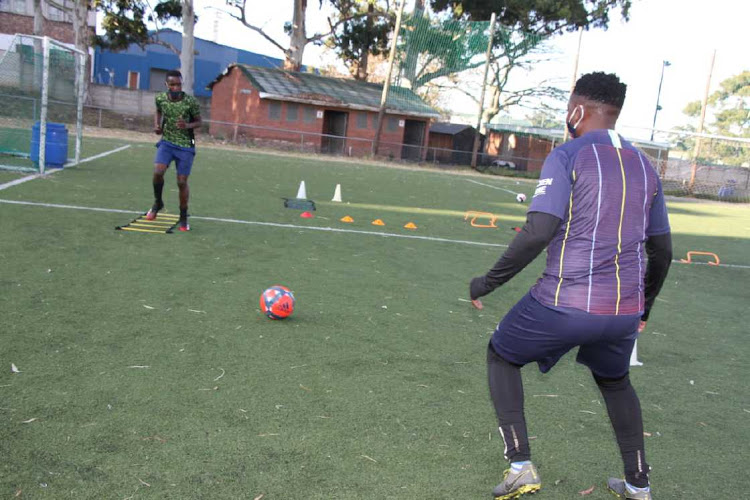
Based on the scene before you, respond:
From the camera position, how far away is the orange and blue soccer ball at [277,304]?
5.34m

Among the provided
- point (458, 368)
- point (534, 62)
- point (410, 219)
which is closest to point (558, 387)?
point (458, 368)

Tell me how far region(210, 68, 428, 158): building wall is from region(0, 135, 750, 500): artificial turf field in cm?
2664

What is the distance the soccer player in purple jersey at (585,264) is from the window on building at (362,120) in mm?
35369

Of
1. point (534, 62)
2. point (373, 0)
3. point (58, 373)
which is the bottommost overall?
point (58, 373)

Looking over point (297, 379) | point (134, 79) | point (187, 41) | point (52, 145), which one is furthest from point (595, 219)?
point (134, 79)

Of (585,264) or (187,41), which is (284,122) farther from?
(585,264)

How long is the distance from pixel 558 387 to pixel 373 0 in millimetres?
39643

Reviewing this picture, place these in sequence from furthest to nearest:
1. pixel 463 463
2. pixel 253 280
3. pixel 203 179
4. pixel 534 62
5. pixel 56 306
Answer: pixel 534 62 < pixel 203 179 < pixel 253 280 < pixel 56 306 < pixel 463 463

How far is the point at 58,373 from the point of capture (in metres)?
3.95

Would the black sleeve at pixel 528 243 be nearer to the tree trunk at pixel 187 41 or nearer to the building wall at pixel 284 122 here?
the building wall at pixel 284 122

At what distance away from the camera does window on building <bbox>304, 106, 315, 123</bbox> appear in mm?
36156

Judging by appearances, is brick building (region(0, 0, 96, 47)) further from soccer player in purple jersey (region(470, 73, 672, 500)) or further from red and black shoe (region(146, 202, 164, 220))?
soccer player in purple jersey (region(470, 73, 672, 500))

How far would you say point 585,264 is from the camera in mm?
2785

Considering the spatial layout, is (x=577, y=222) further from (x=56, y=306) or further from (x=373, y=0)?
(x=373, y=0)
